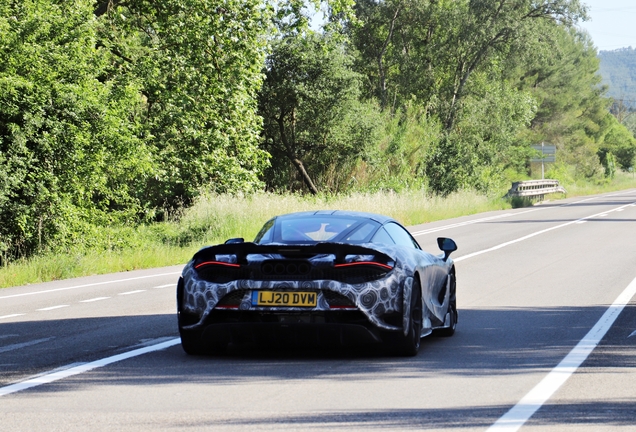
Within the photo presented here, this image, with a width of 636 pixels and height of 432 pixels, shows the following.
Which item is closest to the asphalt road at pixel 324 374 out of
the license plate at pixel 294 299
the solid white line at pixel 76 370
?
the solid white line at pixel 76 370

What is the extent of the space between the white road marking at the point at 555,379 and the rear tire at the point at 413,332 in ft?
3.86

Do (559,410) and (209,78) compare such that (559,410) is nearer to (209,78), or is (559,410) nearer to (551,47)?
(209,78)

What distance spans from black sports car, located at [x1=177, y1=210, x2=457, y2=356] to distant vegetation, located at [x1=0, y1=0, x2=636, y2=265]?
521 inches

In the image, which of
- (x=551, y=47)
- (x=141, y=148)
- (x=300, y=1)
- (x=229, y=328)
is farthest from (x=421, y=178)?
(x=229, y=328)

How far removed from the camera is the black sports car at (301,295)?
834cm

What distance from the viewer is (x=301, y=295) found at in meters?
8.33

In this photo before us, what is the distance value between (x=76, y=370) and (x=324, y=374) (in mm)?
1886

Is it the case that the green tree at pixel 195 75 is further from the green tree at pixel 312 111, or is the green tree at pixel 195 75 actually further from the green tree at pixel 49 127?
the green tree at pixel 312 111

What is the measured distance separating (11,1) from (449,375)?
18789 mm

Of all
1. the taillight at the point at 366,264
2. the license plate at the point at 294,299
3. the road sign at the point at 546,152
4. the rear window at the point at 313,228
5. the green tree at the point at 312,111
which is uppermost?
the green tree at the point at 312,111

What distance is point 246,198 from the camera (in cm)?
3089

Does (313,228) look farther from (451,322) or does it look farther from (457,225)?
(457,225)

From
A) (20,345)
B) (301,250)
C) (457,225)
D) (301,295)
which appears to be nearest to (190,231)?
(457,225)

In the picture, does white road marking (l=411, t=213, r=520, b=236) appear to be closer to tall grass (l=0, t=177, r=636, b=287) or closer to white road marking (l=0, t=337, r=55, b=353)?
tall grass (l=0, t=177, r=636, b=287)
